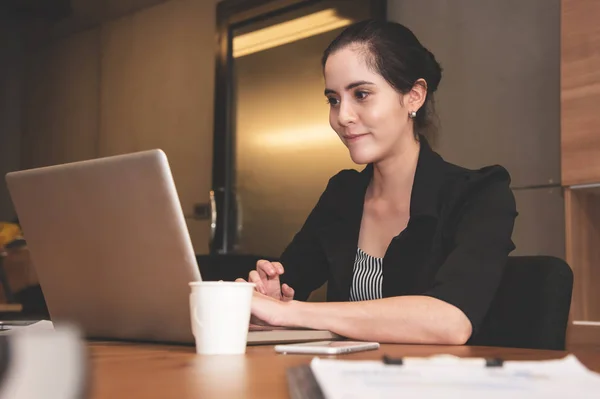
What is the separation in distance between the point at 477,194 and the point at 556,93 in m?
1.59

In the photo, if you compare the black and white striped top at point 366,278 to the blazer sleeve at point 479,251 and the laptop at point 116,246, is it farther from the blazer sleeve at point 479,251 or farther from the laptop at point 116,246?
the laptop at point 116,246

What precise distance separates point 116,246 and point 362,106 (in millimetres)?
942

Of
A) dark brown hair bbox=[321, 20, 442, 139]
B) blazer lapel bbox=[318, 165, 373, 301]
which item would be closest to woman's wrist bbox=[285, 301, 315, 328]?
blazer lapel bbox=[318, 165, 373, 301]

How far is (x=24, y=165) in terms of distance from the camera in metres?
6.21

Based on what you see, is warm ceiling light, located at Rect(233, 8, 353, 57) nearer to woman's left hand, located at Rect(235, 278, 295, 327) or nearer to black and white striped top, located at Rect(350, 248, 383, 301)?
black and white striped top, located at Rect(350, 248, 383, 301)

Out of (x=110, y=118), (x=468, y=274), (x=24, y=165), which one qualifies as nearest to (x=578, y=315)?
(x=468, y=274)

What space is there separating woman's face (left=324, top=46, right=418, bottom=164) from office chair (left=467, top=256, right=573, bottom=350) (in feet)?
1.72

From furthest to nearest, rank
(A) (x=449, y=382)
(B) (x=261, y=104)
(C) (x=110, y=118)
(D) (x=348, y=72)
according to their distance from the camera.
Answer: (C) (x=110, y=118) < (B) (x=261, y=104) < (D) (x=348, y=72) < (A) (x=449, y=382)

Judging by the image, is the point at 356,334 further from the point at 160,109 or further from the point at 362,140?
the point at 160,109

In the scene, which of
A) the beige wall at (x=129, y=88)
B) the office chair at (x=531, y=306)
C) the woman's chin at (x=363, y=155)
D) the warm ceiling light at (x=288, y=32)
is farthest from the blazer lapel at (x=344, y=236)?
the beige wall at (x=129, y=88)

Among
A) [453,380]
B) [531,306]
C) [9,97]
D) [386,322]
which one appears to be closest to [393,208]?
[531,306]

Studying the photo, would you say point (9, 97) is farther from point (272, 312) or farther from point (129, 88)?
point (272, 312)

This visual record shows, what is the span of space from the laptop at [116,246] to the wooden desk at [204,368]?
5cm

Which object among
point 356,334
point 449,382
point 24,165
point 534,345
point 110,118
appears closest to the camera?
point 449,382
